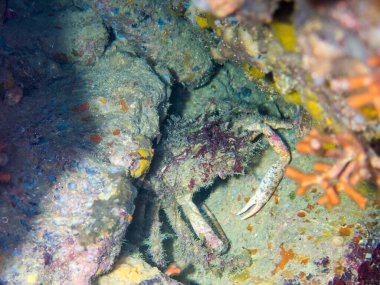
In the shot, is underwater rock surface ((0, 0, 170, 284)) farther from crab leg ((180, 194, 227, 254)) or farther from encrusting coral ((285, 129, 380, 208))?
encrusting coral ((285, 129, 380, 208))

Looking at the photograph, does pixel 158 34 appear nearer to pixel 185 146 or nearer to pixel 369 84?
pixel 185 146

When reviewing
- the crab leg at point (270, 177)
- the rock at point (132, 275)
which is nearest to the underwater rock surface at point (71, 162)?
the rock at point (132, 275)

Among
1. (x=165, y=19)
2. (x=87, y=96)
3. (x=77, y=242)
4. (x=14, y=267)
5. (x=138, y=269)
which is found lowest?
(x=14, y=267)

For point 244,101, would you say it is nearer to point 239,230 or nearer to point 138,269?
point 239,230

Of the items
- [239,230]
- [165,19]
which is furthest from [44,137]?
[239,230]

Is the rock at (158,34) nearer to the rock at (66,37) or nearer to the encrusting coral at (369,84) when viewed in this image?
the rock at (66,37)

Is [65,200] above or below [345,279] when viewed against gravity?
below
